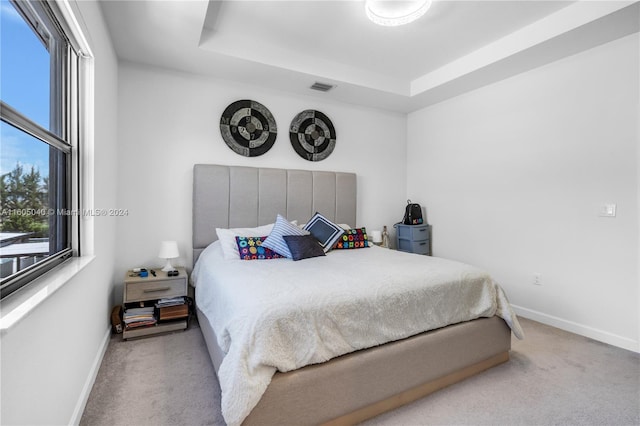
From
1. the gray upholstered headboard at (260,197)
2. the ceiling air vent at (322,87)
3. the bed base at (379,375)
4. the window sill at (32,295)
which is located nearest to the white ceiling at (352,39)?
the ceiling air vent at (322,87)

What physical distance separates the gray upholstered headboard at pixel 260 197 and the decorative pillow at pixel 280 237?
557mm

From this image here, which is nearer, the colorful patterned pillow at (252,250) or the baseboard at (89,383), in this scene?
the baseboard at (89,383)

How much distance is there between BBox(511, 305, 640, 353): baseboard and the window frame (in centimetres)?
385

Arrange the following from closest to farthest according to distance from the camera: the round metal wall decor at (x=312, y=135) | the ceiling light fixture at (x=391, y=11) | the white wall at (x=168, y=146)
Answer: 1. the ceiling light fixture at (x=391, y=11)
2. the white wall at (x=168, y=146)
3. the round metal wall decor at (x=312, y=135)

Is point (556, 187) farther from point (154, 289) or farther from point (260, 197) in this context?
point (154, 289)

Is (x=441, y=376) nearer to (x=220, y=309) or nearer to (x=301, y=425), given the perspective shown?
(x=301, y=425)

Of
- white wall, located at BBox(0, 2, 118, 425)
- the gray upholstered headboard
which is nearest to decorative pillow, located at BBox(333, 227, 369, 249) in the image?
the gray upholstered headboard

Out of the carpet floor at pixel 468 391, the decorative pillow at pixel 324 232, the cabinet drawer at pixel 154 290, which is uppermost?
the decorative pillow at pixel 324 232

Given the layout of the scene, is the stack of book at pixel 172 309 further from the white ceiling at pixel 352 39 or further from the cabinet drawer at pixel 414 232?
the cabinet drawer at pixel 414 232

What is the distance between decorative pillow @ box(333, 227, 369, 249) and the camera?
325 centimetres

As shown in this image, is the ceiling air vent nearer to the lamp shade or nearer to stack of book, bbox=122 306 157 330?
the lamp shade

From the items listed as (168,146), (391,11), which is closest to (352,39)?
(391,11)

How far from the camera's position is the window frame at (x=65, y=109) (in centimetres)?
139

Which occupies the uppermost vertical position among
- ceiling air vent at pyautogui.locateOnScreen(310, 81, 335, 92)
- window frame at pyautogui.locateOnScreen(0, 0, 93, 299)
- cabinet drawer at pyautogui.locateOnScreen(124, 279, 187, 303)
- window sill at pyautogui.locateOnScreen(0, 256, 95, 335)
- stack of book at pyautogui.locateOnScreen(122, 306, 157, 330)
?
ceiling air vent at pyautogui.locateOnScreen(310, 81, 335, 92)
